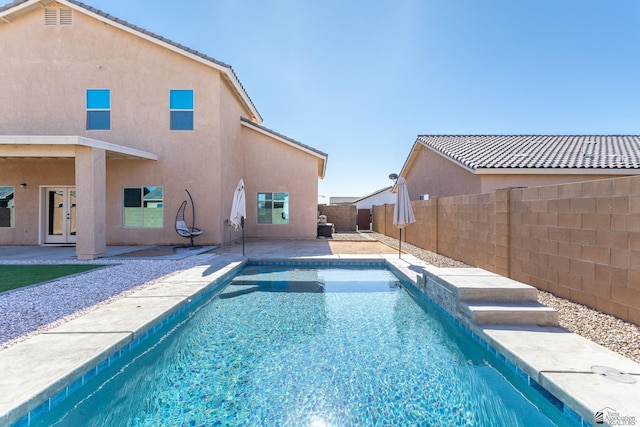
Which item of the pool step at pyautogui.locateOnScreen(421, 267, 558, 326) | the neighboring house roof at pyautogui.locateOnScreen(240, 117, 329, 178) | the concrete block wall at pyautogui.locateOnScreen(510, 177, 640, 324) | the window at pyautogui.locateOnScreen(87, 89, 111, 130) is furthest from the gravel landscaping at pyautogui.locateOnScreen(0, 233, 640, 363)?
the neighboring house roof at pyautogui.locateOnScreen(240, 117, 329, 178)

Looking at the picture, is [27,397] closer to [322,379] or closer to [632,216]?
[322,379]

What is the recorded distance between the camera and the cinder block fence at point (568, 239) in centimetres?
425

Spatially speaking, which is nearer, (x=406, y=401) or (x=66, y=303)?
(x=406, y=401)

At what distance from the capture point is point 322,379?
3715 millimetres

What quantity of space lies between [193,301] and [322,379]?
11.1 feet

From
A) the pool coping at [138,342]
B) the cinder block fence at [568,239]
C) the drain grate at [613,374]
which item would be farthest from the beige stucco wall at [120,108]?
the drain grate at [613,374]

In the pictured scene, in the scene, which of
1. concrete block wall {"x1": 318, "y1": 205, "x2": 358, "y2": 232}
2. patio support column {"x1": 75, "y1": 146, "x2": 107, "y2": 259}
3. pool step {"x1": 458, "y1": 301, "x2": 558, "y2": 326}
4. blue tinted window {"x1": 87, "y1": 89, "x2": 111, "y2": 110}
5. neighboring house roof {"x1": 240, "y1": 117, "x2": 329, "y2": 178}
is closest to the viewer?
pool step {"x1": 458, "y1": 301, "x2": 558, "y2": 326}

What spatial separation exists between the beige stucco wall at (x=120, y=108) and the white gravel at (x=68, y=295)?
4.51 meters

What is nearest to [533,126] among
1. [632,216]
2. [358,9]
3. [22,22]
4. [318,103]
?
[318,103]

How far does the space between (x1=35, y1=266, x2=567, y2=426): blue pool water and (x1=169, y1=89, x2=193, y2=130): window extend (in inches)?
377

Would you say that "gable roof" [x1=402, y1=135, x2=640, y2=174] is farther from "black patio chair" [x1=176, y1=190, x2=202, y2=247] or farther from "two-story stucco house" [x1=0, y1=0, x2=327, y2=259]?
"black patio chair" [x1=176, y1=190, x2=202, y2=247]

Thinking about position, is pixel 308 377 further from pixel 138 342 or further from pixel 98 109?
pixel 98 109

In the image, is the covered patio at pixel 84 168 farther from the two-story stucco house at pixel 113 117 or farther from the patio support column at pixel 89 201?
the two-story stucco house at pixel 113 117

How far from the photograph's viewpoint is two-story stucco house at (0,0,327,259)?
506 inches
